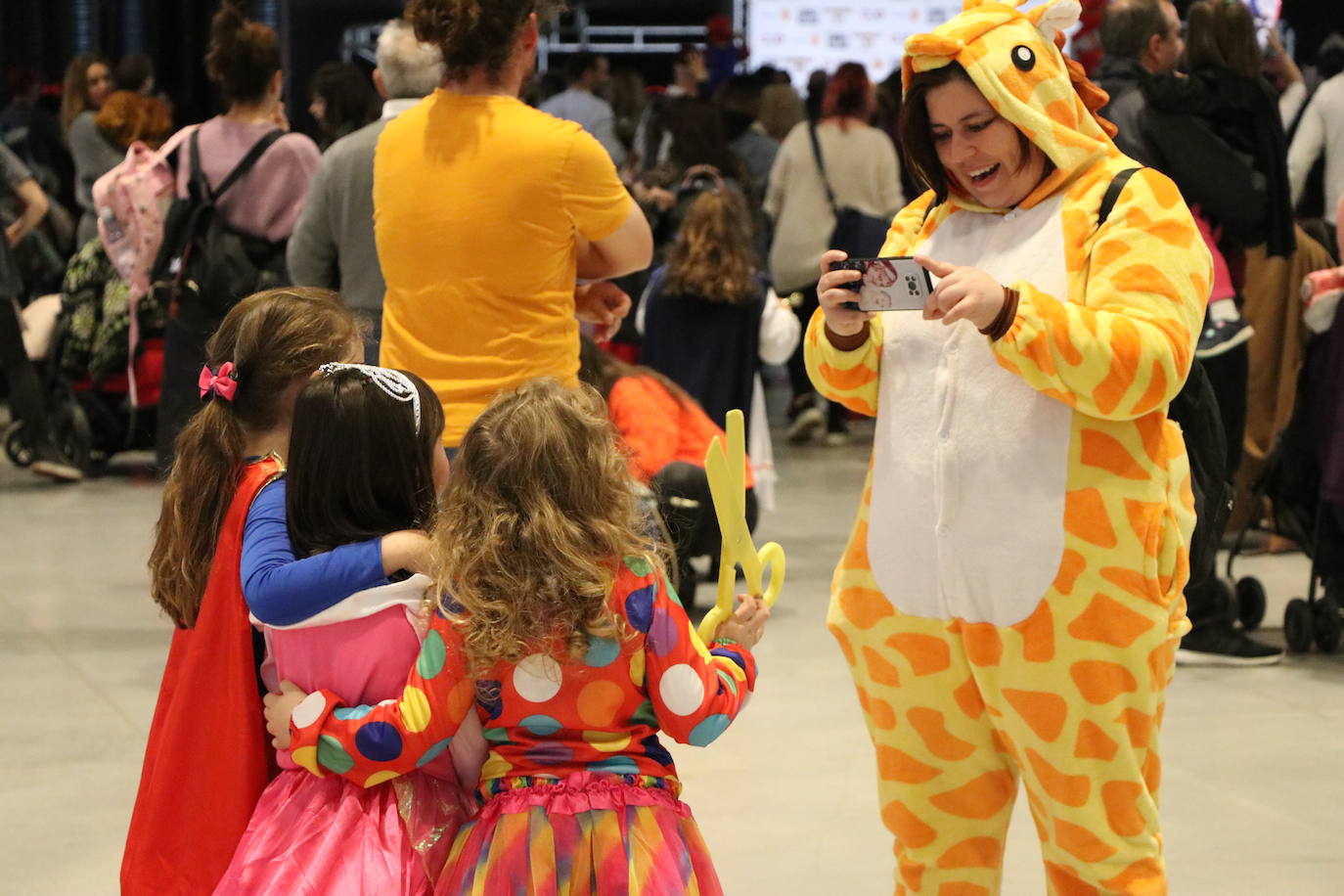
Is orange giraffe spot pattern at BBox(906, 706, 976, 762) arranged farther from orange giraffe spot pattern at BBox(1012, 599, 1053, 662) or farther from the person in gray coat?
the person in gray coat

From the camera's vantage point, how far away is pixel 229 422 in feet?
7.93

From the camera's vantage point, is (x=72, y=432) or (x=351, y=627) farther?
(x=72, y=432)

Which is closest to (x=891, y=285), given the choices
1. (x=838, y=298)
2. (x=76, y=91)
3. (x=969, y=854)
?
(x=838, y=298)

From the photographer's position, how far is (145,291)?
5914 millimetres

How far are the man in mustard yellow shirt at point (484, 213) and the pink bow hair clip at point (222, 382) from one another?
78cm

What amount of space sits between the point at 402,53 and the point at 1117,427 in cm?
218

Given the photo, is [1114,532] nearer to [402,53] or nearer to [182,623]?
[182,623]

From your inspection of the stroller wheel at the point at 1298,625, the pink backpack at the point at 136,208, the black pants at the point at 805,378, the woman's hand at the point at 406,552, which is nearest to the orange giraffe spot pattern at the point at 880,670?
the woman's hand at the point at 406,552

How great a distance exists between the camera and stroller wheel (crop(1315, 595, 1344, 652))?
15.4 ft

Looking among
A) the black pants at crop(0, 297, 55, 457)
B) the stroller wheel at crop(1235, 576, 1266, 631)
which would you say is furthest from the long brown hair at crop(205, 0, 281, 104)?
the stroller wheel at crop(1235, 576, 1266, 631)

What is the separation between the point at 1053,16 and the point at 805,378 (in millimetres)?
6363

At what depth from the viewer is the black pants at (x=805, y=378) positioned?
845cm

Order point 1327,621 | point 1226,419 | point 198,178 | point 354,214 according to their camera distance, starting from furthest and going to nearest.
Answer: point 198,178
point 1327,621
point 1226,419
point 354,214

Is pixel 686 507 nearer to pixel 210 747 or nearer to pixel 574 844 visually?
pixel 210 747
